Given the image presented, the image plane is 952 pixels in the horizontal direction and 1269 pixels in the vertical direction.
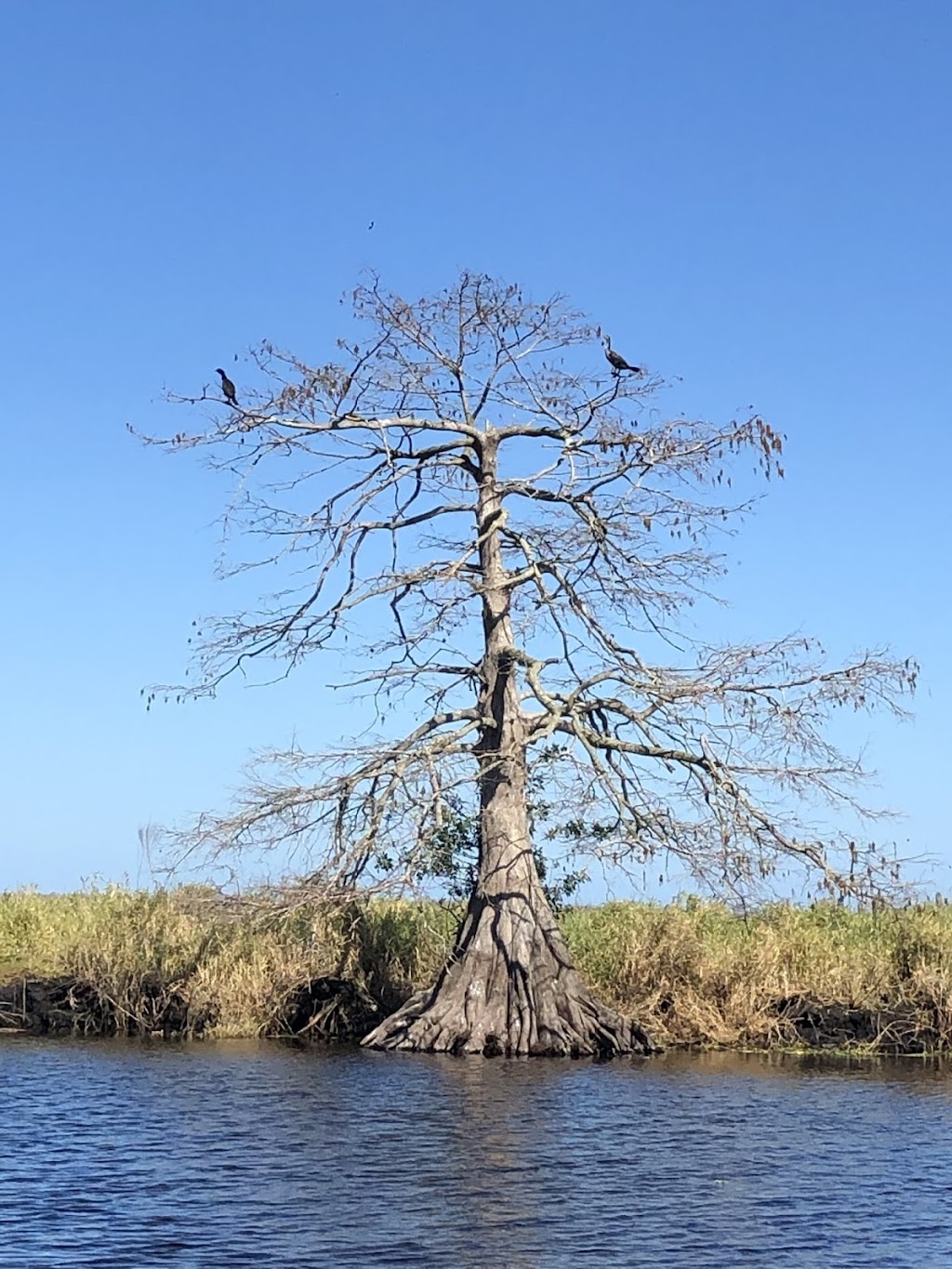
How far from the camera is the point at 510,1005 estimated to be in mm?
25531

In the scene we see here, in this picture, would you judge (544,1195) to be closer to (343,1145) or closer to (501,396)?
(343,1145)

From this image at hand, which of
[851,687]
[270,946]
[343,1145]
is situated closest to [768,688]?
[851,687]

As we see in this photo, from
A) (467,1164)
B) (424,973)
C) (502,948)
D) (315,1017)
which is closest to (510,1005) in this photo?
(502,948)

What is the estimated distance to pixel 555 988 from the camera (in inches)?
1010

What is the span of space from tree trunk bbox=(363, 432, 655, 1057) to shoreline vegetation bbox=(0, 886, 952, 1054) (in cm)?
175

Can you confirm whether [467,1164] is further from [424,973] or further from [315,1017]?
[424,973]

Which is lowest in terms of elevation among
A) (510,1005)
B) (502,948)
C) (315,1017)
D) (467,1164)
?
(467,1164)

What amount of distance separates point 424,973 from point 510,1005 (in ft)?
11.0

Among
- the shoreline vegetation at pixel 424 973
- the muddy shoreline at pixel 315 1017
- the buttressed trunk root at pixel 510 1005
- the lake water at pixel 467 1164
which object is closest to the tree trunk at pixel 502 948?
the buttressed trunk root at pixel 510 1005

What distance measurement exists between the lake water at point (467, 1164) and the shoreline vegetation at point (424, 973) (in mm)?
2222

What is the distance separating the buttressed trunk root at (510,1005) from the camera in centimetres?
2530

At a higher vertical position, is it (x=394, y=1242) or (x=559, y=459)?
(x=559, y=459)

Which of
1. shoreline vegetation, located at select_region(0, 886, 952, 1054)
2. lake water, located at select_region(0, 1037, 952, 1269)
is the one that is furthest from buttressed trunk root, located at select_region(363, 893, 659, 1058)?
shoreline vegetation, located at select_region(0, 886, 952, 1054)

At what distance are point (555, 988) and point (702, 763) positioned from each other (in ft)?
13.5
